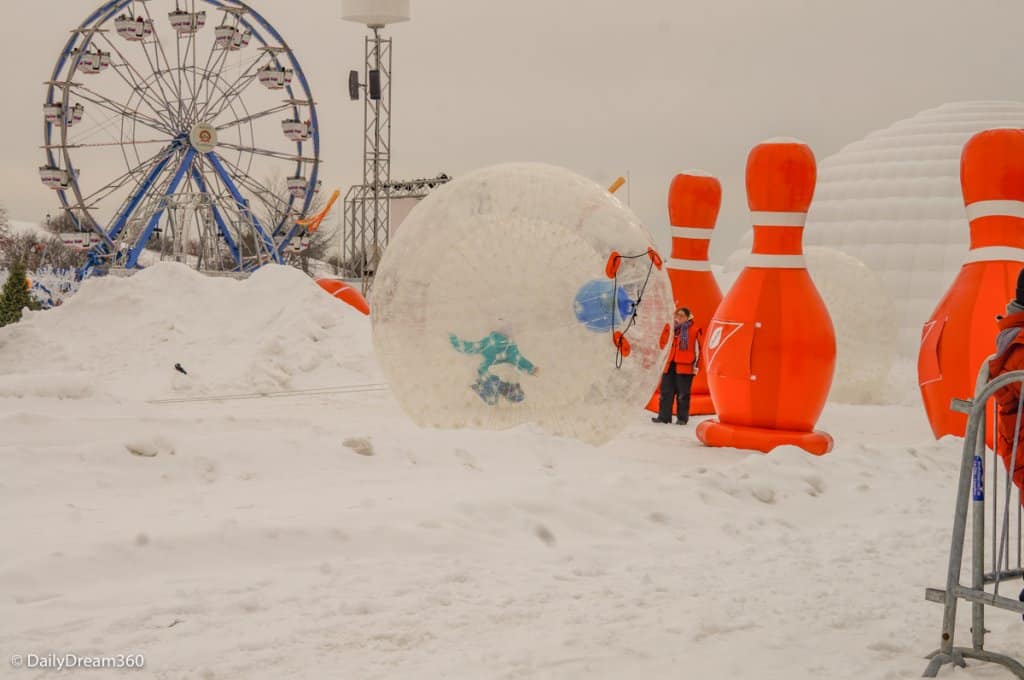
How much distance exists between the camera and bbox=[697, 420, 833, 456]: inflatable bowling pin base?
8.36 m

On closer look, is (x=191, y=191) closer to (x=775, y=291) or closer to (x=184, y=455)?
(x=775, y=291)

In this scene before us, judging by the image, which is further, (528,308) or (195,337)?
(195,337)

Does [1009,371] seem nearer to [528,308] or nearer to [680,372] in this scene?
[528,308]

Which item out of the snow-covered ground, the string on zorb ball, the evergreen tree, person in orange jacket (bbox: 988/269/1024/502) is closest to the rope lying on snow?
the snow-covered ground

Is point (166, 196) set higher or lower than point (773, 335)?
higher

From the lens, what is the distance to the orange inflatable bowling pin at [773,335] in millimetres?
8492

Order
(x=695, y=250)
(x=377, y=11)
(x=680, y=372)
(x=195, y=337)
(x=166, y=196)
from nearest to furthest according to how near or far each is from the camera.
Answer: (x=680, y=372)
(x=695, y=250)
(x=195, y=337)
(x=377, y=11)
(x=166, y=196)

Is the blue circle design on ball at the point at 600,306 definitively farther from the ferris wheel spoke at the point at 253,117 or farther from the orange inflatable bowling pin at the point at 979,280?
the ferris wheel spoke at the point at 253,117

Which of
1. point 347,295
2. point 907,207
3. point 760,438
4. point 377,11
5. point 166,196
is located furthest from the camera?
point 166,196

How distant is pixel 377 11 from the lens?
75.7 ft

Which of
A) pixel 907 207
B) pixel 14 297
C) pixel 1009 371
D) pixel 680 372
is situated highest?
→ pixel 907 207

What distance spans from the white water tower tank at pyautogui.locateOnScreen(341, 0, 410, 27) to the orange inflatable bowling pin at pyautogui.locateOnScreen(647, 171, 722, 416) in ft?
45.7

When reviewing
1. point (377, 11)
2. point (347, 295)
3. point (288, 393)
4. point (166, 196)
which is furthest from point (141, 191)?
point (288, 393)

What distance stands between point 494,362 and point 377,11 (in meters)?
17.5
